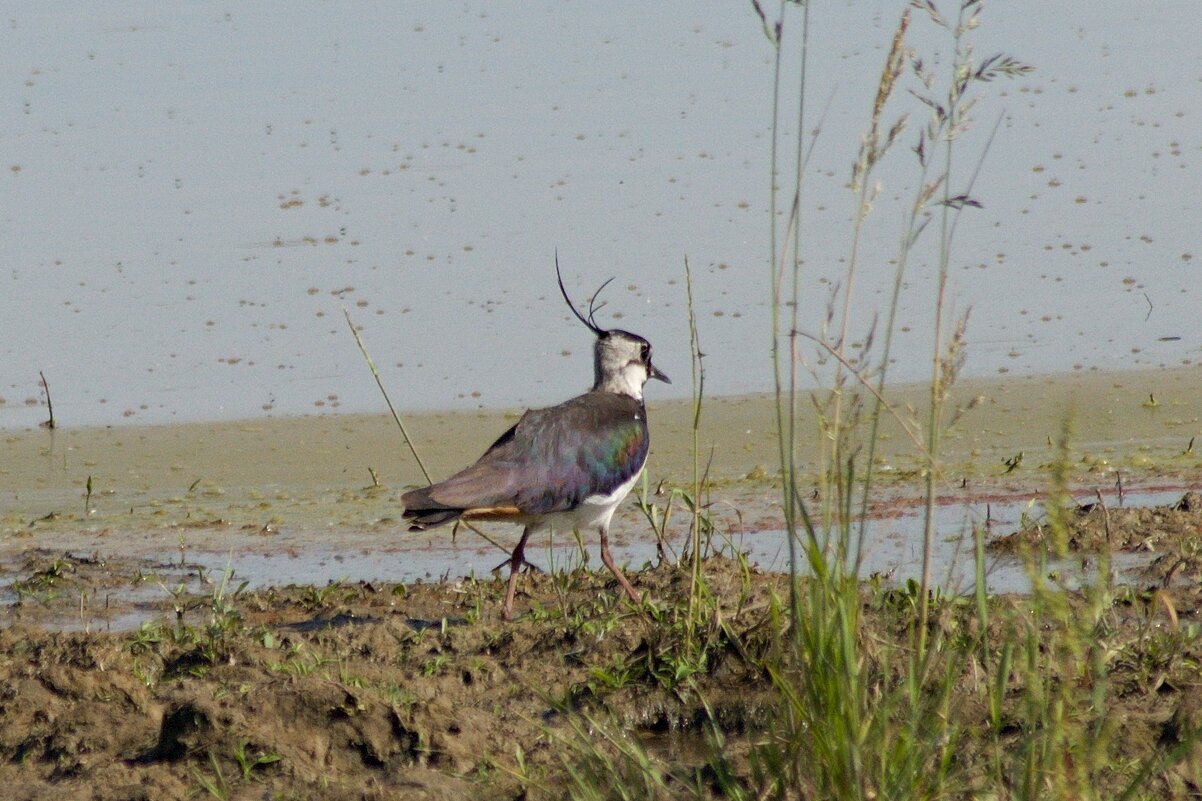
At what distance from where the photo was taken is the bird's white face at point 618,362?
22.6ft

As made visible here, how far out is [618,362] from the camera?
22.6 feet

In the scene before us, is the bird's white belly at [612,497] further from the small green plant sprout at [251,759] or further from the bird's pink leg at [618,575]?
the small green plant sprout at [251,759]

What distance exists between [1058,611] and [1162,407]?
650 centimetres

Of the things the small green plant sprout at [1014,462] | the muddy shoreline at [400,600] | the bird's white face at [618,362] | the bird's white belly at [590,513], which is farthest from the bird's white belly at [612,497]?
the small green plant sprout at [1014,462]

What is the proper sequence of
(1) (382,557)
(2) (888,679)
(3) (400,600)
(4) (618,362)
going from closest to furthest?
1. (2) (888,679)
2. (3) (400,600)
3. (1) (382,557)
4. (4) (618,362)

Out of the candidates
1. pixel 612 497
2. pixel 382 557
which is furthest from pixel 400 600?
pixel 382 557

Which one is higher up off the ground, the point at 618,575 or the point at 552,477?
the point at 552,477

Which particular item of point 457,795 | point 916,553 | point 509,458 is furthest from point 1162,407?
point 457,795

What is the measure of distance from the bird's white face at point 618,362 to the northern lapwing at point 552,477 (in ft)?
1.28

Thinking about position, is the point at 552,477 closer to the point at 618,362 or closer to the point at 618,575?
the point at 618,575

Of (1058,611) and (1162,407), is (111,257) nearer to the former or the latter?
(1162,407)

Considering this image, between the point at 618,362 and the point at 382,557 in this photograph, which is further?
the point at 618,362

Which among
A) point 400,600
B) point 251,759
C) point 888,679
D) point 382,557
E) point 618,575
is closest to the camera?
point 888,679

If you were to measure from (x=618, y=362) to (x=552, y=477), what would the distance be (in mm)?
1198
